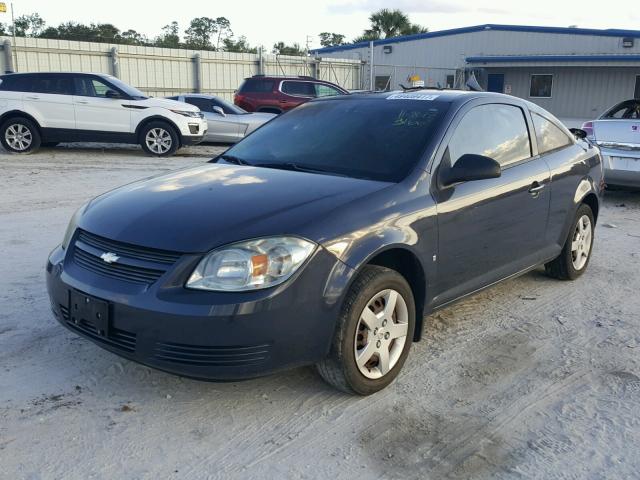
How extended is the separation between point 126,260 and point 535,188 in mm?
2915

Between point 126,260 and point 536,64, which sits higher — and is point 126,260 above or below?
below

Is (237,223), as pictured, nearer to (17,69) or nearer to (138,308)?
(138,308)

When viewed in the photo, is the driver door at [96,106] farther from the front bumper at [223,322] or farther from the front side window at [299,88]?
the front bumper at [223,322]

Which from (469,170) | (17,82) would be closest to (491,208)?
(469,170)

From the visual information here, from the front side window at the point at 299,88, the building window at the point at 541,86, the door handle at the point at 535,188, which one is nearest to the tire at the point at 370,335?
the door handle at the point at 535,188

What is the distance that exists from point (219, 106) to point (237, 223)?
12.7 metres

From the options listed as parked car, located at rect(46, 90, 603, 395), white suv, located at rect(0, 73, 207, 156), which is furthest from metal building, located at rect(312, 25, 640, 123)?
parked car, located at rect(46, 90, 603, 395)

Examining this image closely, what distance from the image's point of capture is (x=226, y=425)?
3.06 m

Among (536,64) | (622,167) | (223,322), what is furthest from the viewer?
(536,64)

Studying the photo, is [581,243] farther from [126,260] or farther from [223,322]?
[126,260]

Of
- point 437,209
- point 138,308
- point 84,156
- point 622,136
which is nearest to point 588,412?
point 437,209

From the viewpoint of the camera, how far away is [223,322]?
2.79 metres

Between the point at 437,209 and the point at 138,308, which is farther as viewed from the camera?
the point at 437,209

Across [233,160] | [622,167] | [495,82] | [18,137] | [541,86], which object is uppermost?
[495,82]
